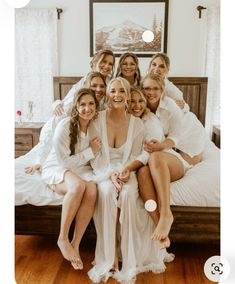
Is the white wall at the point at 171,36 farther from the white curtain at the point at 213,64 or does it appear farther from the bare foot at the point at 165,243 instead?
the bare foot at the point at 165,243

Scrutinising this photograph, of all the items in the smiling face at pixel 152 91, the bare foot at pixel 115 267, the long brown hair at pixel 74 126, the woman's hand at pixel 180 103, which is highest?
the smiling face at pixel 152 91

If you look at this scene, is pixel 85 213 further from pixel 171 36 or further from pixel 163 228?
pixel 171 36

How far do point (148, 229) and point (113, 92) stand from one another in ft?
1.72

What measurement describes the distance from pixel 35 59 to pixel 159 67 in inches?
16.0

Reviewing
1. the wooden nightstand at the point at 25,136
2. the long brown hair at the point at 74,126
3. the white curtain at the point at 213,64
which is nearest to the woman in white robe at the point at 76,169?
the long brown hair at the point at 74,126

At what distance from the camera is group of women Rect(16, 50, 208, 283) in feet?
4.35

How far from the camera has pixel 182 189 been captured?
4.64ft

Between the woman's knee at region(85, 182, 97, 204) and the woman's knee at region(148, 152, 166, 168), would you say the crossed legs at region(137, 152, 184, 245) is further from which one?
the woman's knee at region(85, 182, 97, 204)

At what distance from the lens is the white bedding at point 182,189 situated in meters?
1.38

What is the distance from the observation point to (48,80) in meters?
1.20

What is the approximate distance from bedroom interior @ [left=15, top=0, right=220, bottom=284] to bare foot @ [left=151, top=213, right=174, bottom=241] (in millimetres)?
104
